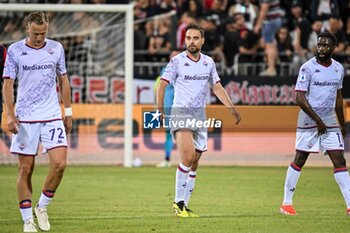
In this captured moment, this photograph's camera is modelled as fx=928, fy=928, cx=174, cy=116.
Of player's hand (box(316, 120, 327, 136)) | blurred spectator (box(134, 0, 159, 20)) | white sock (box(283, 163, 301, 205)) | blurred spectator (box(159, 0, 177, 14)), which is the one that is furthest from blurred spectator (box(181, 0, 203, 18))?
player's hand (box(316, 120, 327, 136))

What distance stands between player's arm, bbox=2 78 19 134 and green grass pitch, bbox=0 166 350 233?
1170 millimetres

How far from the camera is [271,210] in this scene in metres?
12.8

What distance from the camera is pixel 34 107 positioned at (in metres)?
10.2

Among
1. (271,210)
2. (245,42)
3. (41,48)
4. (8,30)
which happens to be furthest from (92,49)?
(41,48)

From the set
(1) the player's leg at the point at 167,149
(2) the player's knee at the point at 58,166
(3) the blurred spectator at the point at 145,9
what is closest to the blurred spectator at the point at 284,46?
(3) the blurred spectator at the point at 145,9

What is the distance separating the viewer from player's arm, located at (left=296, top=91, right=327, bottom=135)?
12.1 metres

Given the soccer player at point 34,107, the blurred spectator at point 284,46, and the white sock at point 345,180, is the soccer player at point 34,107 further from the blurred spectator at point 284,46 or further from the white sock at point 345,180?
the blurred spectator at point 284,46

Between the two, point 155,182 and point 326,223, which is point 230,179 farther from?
point 326,223

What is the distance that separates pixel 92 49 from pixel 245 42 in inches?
160

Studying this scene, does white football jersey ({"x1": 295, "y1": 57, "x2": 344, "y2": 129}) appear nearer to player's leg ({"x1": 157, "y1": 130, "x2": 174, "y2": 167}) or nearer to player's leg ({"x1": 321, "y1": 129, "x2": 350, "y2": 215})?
player's leg ({"x1": 321, "y1": 129, "x2": 350, "y2": 215})

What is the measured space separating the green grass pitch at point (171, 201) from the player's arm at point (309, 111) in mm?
1143

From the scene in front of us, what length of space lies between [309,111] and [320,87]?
1.28 feet

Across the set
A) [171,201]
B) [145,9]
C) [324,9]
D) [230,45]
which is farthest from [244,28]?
[171,201]

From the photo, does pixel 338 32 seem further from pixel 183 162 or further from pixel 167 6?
pixel 183 162
